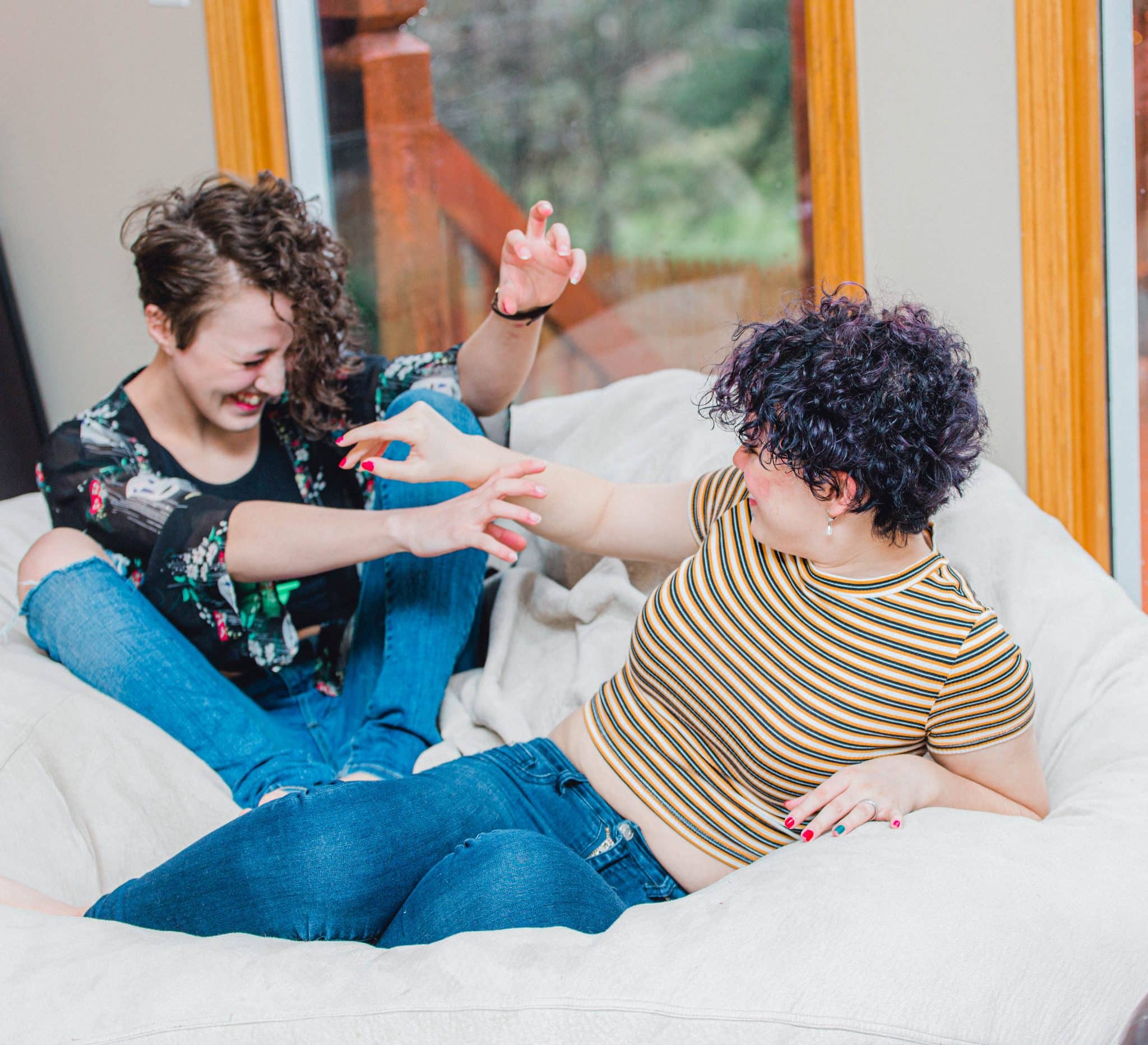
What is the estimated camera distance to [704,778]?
1.05 metres

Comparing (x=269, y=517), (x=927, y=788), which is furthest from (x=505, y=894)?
(x=269, y=517)

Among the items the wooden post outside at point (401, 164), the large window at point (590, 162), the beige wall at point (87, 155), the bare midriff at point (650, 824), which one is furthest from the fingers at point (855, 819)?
the beige wall at point (87, 155)

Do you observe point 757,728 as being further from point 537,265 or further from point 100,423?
point 100,423

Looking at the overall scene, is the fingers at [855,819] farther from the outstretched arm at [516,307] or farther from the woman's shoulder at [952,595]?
the outstretched arm at [516,307]

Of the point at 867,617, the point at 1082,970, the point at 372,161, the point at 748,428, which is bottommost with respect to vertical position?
the point at 1082,970

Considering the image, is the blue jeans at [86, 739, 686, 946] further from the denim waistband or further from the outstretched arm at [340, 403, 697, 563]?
the outstretched arm at [340, 403, 697, 563]

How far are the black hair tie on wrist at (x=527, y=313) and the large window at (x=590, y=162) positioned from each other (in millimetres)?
611

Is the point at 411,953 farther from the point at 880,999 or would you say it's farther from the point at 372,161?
the point at 372,161

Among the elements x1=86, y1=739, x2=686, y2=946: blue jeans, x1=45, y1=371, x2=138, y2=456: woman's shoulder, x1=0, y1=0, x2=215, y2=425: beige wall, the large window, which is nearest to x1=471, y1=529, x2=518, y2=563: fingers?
x1=86, y1=739, x2=686, y2=946: blue jeans

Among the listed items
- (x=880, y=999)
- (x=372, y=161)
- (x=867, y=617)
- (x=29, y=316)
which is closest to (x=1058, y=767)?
(x=867, y=617)

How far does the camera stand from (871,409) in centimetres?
91

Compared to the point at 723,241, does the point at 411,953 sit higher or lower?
lower

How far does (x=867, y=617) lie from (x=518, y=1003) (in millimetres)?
480

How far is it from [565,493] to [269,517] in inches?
15.9
